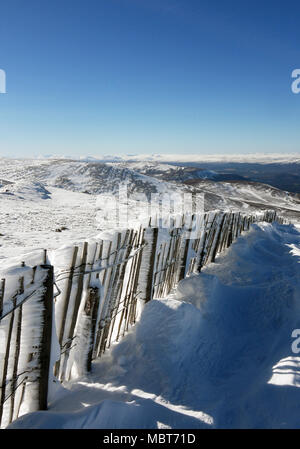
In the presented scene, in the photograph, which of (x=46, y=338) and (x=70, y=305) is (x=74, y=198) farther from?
(x=46, y=338)

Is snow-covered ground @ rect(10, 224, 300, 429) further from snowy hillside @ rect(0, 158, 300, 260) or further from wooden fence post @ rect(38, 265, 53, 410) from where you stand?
snowy hillside @ rect(0, 158, 300, 260)

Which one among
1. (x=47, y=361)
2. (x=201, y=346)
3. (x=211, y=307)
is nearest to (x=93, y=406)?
(x=47, y=361)

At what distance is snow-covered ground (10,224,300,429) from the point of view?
2.04m

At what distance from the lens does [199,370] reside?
9.37 feet

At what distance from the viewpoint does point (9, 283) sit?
1.59 meters

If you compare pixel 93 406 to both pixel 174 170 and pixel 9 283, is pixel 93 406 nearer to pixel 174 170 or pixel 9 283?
pixel 9 283

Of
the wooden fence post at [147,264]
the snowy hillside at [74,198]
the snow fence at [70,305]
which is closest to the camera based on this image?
the snow fence at [70,305]

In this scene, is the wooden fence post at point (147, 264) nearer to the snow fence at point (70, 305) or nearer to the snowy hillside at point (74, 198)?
the snow fence at point (70, 305)

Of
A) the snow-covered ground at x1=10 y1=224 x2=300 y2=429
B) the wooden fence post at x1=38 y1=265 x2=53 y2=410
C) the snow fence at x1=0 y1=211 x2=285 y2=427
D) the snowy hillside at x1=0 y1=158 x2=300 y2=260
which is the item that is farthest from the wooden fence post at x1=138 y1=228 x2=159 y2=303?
the wooden fence post at x1=38 y1=265 x2=53 y2=410

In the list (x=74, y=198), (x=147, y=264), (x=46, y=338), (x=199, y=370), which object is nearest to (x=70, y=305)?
(x=46, y=338)

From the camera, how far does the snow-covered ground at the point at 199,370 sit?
80.4 inches

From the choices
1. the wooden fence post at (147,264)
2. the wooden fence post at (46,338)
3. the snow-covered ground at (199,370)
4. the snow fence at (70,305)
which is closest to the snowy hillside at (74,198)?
the wooden fence post at (147,264)

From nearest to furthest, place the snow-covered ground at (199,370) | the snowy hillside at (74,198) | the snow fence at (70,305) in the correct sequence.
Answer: the snow fence at (70,305)
the snow-covered ground at (199,370)
the snowy hillside at (74,198)
